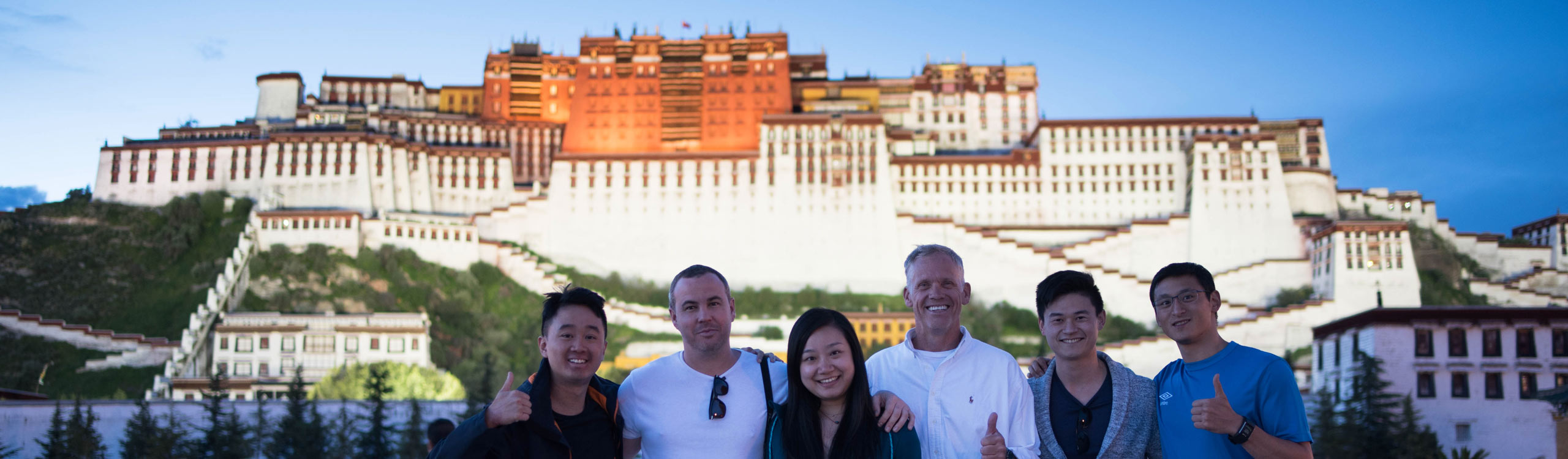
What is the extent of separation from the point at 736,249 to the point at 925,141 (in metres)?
15.7

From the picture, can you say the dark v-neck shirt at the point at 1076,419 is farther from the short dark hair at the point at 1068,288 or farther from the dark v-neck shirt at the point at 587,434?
the dark v-neck shirt at the point at 587,434

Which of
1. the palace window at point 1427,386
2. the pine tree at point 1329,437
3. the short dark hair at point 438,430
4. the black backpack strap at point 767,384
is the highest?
the black backpack strap at point 767,384

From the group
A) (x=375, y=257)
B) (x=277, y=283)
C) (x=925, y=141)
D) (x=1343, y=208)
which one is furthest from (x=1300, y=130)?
(x=277, y=283)

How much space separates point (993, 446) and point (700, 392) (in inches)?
67.9

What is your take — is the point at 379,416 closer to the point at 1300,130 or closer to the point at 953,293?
the point at 953,293

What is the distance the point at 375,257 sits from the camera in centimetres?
6281

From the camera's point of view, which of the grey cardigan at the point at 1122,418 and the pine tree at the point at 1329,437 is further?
the pine tree at the point at 1329,437

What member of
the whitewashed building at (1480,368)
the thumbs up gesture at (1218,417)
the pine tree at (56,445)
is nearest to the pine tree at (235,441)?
the pine tree at (56,445)

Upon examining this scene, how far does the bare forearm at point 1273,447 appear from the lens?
6.30 m

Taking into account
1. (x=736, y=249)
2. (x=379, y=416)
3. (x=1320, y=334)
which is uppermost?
(x=736, y=249)

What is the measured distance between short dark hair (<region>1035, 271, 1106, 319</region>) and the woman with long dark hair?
1.31 meters

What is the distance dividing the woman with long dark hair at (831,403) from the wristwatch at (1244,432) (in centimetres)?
Result: 178

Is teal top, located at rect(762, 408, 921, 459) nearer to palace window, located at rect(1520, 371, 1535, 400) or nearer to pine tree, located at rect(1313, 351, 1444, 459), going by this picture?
pine tree, located at rect(1313, 351, 1444, 459)

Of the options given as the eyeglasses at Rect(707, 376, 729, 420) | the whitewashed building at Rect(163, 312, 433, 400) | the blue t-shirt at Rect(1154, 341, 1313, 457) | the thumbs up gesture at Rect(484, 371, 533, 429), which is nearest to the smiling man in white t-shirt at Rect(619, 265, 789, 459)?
the eyeglasses at Rect(707, 376, 729, 420)
